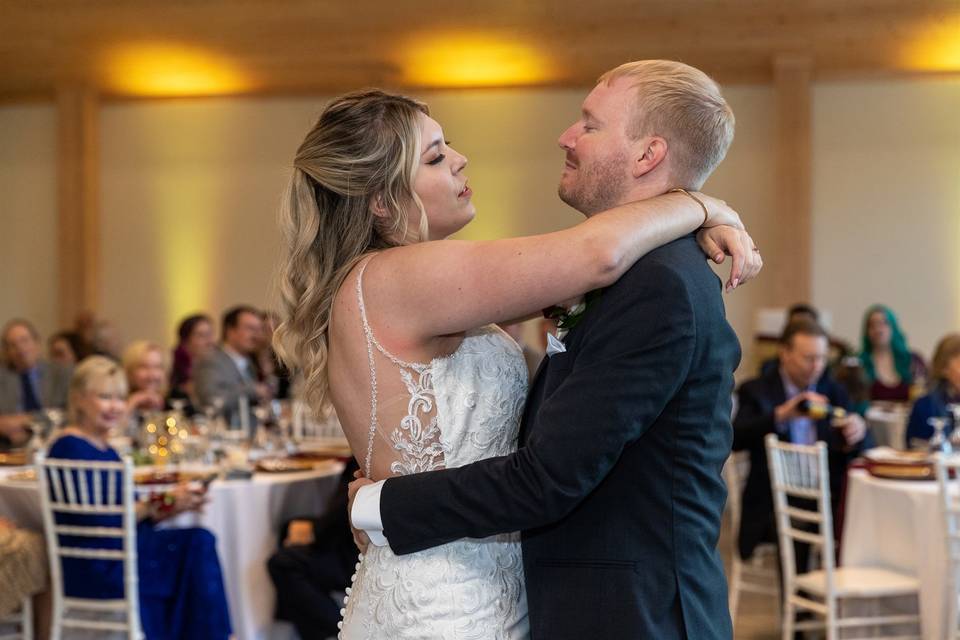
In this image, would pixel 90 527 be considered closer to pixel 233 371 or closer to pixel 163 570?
pixel 163 570

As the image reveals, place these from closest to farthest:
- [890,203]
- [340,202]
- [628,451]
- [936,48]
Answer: [628,451]
[340,202]
[936,48]
[890,203]

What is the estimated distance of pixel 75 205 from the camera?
12469 mm

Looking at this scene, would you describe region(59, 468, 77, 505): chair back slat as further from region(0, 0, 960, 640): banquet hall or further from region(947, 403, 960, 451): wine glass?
region(947, 403, 960, 451): wine glass

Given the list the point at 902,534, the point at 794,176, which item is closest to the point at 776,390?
the point at 902,534

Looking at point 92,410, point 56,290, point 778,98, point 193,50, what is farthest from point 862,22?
point 56,290

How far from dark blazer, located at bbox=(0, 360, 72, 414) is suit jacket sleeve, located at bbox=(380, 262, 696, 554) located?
6955 millimetres

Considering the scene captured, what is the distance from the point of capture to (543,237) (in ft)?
5.69

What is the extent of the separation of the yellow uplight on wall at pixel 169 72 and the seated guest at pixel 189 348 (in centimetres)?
331

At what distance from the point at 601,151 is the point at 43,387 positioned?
285 inches

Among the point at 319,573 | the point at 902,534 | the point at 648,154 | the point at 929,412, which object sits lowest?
the point at 319,573

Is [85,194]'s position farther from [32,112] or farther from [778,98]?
[778,98]

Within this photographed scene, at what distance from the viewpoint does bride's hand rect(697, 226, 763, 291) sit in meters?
1.80

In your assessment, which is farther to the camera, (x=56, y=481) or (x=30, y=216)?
(x=30, y=216)

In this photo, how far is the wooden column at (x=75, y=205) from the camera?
1245cm
